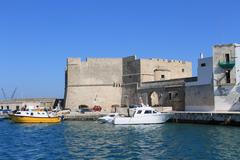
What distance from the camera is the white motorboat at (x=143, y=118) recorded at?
32562 mm

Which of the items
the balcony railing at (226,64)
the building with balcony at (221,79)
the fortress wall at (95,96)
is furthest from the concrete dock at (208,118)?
the fortress wall at (95,96)

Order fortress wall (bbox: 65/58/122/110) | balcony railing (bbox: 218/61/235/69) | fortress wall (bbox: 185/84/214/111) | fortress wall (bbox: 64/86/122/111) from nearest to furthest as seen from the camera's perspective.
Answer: balcony railing (bbox: 218/61/235/69) < fortress wall (bbox: 185/84/214/111) < fortress wall (bbox: 65/58/122/110) < fortress wall (bbox: 64/86/122/111)

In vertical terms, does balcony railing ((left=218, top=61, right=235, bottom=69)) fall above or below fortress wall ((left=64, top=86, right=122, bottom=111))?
above

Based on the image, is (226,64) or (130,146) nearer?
(130,146)

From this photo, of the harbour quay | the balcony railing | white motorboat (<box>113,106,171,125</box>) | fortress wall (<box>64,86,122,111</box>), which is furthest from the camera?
fortress wall (<box>64,86,122,111</box>)

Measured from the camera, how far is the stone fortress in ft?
121

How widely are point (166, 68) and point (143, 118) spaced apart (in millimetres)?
15085

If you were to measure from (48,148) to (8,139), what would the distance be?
533cm

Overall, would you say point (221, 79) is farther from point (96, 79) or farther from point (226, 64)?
point (96, 79)

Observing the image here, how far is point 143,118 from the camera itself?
32.6 meters

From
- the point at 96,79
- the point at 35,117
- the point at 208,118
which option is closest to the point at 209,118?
the point at 208,118

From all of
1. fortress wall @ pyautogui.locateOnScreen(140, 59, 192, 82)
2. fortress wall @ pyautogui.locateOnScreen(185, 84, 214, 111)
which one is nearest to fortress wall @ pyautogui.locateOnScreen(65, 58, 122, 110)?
fortress wall @ pyautogui.locateOnScreen(140, 59, 192, 82)

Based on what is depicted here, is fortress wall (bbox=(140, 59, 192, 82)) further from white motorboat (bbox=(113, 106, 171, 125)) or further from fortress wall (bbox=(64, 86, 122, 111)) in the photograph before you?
white motorboat (bbox=(113, 106, 171, 125))

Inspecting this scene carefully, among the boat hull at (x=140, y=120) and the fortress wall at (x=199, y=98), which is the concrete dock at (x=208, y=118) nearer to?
the boat hull at (x=140, y=120)
